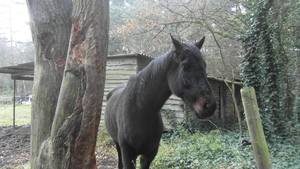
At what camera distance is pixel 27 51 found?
997 inches

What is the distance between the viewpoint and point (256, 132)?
84.4 inches

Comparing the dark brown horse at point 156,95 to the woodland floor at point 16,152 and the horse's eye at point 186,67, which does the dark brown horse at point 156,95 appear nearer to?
the horse's eye at point 186,67

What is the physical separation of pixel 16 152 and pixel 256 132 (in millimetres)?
7196

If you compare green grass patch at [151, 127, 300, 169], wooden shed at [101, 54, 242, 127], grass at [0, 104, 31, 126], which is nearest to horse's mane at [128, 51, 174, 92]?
green grass patch at [151, 127, 300, 169]

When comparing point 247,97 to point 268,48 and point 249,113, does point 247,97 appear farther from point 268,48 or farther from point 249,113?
point 268,48

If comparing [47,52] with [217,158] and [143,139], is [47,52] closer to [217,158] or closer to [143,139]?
[143,139]

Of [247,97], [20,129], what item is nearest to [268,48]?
[247,97]

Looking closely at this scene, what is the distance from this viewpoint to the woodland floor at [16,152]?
5.59m

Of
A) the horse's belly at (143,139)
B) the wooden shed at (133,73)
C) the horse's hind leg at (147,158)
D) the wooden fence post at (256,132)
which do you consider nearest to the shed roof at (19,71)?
the wooden shed at (133,73)

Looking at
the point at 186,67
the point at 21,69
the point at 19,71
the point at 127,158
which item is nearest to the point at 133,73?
the point at 21,69

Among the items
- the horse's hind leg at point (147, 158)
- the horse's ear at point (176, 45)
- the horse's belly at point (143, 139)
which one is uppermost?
the horse's ear at point (176, 45)

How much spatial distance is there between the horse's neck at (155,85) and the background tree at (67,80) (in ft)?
2.38

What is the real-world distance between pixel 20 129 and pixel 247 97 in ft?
35.7

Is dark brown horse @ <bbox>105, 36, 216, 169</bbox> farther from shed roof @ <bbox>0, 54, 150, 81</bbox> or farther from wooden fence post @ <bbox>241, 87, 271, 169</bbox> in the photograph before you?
shed roof @ <bbox>0, 54, 150, 81</bbox>
